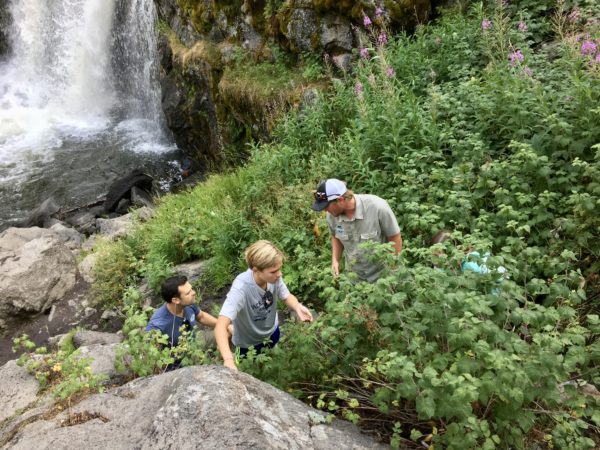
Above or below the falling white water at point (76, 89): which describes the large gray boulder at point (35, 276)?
below

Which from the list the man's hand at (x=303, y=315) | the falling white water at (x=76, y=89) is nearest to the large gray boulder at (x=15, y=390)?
the man's hand at (x=303, y=315)

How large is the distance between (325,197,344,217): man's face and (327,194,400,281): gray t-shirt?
3.6 inches

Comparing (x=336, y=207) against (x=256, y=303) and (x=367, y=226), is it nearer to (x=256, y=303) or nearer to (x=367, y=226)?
(x=367, y=226)

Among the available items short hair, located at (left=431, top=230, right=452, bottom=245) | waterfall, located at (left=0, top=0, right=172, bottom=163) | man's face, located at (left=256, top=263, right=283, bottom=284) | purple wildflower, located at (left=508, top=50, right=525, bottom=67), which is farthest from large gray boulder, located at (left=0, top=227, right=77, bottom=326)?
purple wildflower, located at (left=508, top=50, right=525, bottom=67)

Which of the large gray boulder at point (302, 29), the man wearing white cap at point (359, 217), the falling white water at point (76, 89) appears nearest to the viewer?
the man wearing white cap at point (359, 217)

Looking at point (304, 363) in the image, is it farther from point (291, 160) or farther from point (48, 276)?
point (48, 276)

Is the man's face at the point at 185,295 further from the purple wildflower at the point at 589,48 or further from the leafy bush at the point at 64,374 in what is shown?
the purple wildflower at the point at 589,48

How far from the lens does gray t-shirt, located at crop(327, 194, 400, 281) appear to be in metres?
3.86

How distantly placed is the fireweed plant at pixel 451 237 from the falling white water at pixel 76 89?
736cm

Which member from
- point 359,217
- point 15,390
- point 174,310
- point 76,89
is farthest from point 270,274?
point 76,89

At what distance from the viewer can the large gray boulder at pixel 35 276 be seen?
7.62 metres

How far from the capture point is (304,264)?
5.38 metres

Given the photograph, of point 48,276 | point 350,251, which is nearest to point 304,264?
point 350,251

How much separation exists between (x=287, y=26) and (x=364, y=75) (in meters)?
3.38
